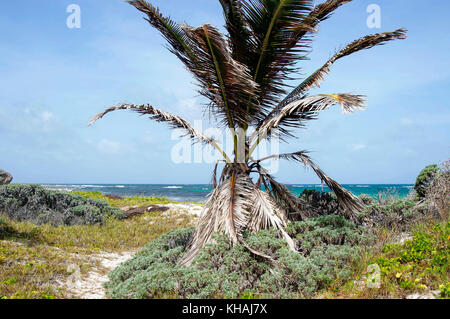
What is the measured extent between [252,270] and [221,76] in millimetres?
3700

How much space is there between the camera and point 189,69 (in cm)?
655

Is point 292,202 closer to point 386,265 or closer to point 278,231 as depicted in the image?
point 278,231

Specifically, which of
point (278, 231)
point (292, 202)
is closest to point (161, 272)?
point (278, 231)

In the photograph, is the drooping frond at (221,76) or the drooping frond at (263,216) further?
the drooping frond at (263,216)

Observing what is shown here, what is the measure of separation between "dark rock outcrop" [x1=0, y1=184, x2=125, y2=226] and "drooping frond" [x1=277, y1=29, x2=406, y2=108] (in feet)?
28.4

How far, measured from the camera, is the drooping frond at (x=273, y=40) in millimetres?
5809

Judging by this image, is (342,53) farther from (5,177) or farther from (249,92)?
(5,177)

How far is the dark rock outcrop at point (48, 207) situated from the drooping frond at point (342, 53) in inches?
340

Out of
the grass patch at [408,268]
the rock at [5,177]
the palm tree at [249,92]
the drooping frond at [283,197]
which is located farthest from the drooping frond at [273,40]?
the rock at [5,177]

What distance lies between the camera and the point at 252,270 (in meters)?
4.96

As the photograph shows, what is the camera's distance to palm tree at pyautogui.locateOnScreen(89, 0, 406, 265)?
569cm

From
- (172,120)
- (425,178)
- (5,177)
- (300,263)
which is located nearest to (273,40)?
(172,120)

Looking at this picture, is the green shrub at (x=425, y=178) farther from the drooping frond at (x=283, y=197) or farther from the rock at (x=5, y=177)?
the rock at (x=5, y=177)

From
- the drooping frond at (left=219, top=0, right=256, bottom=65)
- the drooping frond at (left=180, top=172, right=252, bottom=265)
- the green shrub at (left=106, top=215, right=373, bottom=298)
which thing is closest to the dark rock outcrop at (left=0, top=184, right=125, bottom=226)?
the green shrub at (left=106, top=215, right=373, bottom=298)
